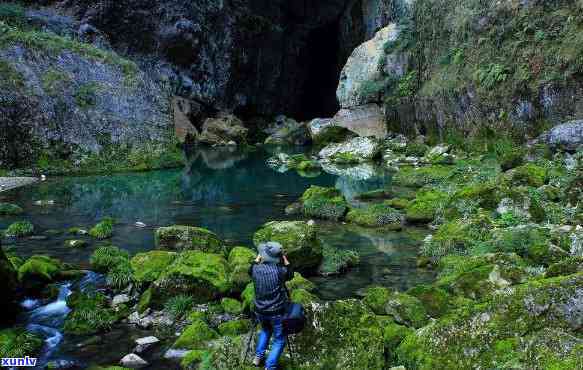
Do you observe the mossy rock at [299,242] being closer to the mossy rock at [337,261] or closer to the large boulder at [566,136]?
the mossy rock at [337,261]

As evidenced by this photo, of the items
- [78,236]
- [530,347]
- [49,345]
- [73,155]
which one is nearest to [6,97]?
[73,155]

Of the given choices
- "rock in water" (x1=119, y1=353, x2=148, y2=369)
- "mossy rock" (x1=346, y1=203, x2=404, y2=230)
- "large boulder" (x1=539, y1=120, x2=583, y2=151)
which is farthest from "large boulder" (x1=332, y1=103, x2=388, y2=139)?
"rock in water" (x1=119, y1=353, x2=148, y2=369)

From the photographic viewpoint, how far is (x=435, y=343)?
5543 millimetres

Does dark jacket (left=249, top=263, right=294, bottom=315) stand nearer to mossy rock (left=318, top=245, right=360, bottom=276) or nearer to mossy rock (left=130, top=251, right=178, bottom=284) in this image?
mossy rock (left=130, top=251, right=178, bottom=284)

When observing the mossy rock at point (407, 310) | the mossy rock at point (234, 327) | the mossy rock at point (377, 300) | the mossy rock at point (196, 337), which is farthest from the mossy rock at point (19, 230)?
the mossy rock at point (407, 310)

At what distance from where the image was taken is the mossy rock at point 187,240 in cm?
1125

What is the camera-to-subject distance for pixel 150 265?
31.9 feet

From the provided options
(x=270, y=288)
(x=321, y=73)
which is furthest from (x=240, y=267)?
(x=321, y=73)

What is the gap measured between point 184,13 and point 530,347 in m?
49.5

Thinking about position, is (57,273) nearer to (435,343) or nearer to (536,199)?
(435,343)

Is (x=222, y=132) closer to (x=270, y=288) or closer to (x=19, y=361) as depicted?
(x=19, y=361)

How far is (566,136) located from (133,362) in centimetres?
1816

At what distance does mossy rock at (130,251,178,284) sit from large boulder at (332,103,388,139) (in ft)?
101

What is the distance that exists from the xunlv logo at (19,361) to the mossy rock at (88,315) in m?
1.00
